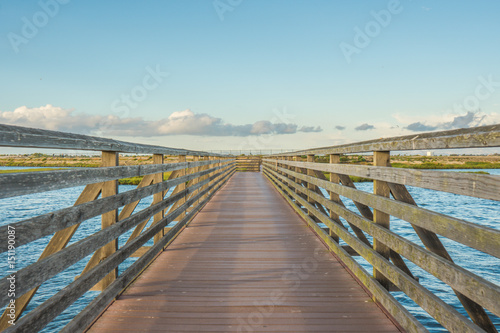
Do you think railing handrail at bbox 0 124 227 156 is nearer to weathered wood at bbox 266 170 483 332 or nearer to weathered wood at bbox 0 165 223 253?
weathered wood at bbox 0 165 223 253

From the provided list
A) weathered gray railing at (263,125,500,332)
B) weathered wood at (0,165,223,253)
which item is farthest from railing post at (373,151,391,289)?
weathered wood at (0,165,223,253)

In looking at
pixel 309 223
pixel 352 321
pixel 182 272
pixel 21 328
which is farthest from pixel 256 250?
pixel 21 328

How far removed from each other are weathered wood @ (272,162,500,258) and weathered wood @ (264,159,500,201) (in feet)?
0.49

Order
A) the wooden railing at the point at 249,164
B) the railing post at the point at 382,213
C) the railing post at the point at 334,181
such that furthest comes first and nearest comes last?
the wooden railing at the point at 249,164, the railing post at the point at 334,181, the railing post at the point at 382,213

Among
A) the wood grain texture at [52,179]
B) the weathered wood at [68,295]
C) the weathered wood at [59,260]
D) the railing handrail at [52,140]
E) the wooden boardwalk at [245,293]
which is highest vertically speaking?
the railing handrail at [52,140]

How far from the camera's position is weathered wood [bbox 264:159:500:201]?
5.31 feet

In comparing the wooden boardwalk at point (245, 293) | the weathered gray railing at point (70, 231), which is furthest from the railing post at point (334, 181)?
the weathered gray railing at point (70, 231)

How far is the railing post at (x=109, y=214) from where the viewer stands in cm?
290

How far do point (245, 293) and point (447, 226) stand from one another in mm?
1881

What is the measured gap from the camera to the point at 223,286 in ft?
10.9

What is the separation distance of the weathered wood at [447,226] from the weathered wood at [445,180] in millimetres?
148

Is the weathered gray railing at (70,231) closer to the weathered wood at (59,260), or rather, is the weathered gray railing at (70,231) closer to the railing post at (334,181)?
the weathered wood at (59,260)
